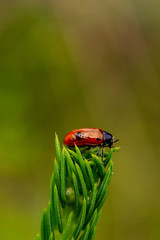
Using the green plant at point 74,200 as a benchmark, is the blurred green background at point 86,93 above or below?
above

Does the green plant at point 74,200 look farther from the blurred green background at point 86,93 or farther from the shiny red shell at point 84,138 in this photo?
the blurred green background at point 86,93

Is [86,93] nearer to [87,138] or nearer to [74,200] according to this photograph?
[87,138]

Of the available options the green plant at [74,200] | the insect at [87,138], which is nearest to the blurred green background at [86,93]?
the insect at [87,138]

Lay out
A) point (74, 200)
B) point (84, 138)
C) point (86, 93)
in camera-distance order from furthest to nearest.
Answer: point (86, 93) < point (84, 138) < point (74, 200)

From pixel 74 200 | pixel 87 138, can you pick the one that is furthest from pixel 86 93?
pixel 74 200

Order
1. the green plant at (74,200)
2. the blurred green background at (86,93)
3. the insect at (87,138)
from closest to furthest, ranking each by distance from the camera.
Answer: the green plant at (74,200) → the insect at (87,138) → the blurred green background at (86,93)

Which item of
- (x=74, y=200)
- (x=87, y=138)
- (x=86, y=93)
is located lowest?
(x=74, y=200)
